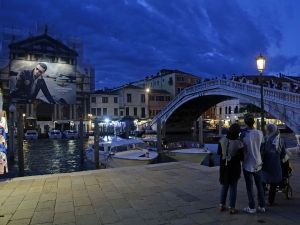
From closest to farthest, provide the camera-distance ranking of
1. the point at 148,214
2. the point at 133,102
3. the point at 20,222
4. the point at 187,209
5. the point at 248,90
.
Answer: the point at 20,222 → the point at 148,214 → the point at 187,209 → the point at 248,90 → the point at 133,102

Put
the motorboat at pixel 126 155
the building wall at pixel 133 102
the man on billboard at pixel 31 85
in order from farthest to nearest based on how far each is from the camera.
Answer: the building wall at pixel 133 102 < the man on billboard at pixel 31 85 < the motorboat at pixel 126 155

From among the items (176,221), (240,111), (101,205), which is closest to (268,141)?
(176,221)

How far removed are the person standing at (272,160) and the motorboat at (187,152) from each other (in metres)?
9.39

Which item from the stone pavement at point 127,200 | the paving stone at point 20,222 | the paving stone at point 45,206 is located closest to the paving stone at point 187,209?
the stone pavement at point 127,200

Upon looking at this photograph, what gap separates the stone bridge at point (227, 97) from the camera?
1619 cm

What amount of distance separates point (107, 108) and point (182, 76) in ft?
51.0

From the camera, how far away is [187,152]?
14.0 meters

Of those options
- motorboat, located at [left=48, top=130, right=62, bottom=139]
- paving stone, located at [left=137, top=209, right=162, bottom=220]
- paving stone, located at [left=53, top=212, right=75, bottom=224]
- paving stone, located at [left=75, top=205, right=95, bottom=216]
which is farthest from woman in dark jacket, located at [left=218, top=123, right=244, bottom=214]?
motorboat, located at [left=48, top=130, right=62, bottom=139]

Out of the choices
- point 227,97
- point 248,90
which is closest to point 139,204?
point 248,90

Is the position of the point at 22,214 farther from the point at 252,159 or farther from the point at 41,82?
the point at 41,82

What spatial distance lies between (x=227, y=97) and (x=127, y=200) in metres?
26.3

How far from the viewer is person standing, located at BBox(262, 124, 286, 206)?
4344 mm

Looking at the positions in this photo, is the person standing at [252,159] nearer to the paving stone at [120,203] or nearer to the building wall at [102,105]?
the paving stone at [120,203]

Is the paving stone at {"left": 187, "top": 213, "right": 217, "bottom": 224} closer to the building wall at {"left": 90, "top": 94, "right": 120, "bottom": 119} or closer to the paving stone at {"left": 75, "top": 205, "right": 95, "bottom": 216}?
the paving stone at {"left": 75, "top": 205, "right": 95, "bottom": 216}
